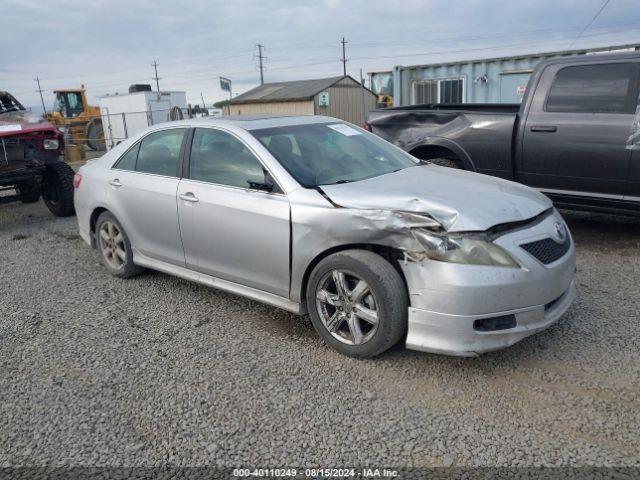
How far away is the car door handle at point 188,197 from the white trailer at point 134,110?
2074 centimetres

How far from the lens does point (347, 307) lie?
3.29m

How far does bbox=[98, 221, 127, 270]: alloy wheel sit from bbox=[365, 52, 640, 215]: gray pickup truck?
3629 millimetres

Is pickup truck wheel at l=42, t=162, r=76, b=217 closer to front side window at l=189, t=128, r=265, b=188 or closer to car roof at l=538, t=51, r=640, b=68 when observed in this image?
front side window at l=189, t=128, r=265, b=188

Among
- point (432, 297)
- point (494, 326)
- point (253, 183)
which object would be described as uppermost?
point (253, 183)

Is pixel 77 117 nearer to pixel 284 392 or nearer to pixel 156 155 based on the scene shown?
pixel 156 155

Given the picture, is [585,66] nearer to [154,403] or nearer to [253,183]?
[253,183]

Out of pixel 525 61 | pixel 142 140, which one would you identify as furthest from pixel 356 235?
pixel 525 61

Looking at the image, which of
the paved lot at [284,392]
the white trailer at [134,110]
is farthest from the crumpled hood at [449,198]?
the white trailer at [134,110]

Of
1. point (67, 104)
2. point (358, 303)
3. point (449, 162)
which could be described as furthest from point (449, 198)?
point (67, 104)

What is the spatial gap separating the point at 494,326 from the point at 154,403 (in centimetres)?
195

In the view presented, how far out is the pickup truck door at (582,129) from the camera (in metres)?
5.24

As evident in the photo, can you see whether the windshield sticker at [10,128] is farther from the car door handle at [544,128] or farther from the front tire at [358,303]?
the car door handle at [544,128]

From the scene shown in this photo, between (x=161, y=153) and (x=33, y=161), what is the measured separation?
423cm

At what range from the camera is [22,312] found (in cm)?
443
